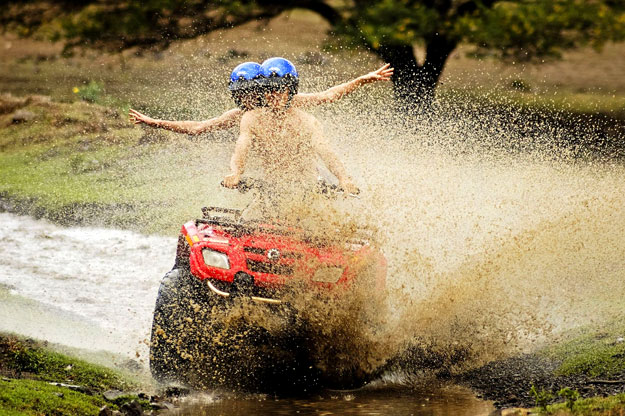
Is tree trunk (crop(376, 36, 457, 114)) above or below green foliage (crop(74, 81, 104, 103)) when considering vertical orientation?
above

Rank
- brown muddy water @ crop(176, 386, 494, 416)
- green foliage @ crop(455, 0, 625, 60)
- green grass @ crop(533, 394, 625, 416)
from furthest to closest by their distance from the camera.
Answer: green foliage @ crop(455, 0, 625, 60) → brown muddy water @ crop(176, 386, 494, 416) → green grass @ crop(533, 394, 625, 416)

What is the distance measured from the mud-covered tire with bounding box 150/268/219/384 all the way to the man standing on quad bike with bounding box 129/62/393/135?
1.63 m

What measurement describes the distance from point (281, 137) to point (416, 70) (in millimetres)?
13336

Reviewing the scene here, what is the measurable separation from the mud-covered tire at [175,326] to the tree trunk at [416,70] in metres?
13.2

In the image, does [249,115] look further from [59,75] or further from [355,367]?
[59,75]

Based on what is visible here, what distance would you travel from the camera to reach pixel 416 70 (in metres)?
21.4

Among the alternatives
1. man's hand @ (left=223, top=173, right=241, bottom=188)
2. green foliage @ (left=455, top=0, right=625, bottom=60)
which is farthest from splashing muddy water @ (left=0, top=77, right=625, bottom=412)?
green foliage @ (left=455, top=0, right=625, bottom=60)

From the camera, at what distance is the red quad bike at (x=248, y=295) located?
24.2 feet

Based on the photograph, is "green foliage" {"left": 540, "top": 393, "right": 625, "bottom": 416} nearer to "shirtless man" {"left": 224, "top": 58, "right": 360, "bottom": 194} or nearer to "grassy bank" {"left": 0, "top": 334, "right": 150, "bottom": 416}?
"shirtless man" {"left": 224, "top": 58, "right": 360, "bottom": 194}

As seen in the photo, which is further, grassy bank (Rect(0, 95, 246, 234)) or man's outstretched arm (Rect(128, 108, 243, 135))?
grassy bank (Rect(0, 95, 246, 234))

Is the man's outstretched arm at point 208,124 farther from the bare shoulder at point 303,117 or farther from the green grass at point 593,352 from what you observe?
the green grass at point 593,352

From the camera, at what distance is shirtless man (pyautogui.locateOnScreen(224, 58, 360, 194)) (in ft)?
27.6

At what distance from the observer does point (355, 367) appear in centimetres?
778

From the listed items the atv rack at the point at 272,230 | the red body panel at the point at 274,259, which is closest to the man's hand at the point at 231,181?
the atv rack at the point at 272,230
